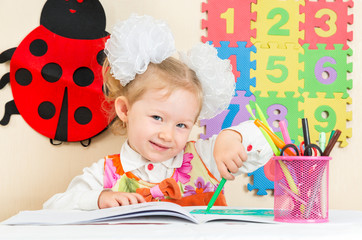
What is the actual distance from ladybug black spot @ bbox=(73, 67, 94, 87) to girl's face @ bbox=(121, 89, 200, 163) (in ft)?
0.79

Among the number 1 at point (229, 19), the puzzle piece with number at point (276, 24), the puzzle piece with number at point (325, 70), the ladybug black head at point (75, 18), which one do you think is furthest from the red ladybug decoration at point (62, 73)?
the puzzle piece with number at point (325, 70)

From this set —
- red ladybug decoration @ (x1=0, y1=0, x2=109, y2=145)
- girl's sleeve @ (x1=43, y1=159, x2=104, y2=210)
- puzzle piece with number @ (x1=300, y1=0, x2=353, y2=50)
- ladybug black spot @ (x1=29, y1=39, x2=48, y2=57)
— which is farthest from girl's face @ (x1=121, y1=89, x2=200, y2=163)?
puzzle piece with number @ (x1=300, y1=0, x2=353, y2=50)

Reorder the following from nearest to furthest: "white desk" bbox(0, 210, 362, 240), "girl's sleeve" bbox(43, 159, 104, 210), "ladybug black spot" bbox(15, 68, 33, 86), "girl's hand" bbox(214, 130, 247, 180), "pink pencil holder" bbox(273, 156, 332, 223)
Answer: "white desk" bbox(0, 210, 362, 240) → "pink pencil holder" bbox(273, 156, 332, 223) → "girl's hand" bbox(214, 130, 247, 180) → "girl's sleeve" bbox(43, 159, 104, 210) → "ladybug black spot" bbox(15, 68, 33, 86)

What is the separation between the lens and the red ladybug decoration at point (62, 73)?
1197 millimetres

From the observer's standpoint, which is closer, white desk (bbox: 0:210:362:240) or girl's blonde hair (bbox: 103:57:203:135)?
white desk (bbox: 0:210:362:240)

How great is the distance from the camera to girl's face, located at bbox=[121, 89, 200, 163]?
38.7 inches

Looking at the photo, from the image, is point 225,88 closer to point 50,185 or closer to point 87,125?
point 87,125

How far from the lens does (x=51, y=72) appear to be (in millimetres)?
1202

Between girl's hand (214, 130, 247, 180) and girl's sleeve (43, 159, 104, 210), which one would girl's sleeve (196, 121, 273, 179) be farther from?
girl's sleeve (43, 159, 104, 210)

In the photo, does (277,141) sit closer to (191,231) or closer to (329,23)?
(191,231)

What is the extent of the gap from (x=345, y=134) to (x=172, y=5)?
0.65 metres

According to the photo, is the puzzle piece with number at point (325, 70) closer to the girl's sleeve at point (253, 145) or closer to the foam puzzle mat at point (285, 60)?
the foam puzzle mat at point (285, 60)

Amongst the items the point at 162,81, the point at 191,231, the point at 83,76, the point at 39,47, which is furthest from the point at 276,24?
the point at 191,231

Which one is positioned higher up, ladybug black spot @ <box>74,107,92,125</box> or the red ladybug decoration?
the red ladybug decoration
